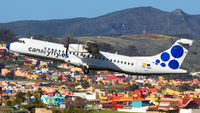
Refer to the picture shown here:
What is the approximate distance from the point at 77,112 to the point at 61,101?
38.5m

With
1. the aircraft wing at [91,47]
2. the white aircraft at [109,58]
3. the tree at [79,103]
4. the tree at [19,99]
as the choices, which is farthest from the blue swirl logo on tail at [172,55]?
the tree at [19,99]

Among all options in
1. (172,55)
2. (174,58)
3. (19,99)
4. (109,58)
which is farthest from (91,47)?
(19,99)

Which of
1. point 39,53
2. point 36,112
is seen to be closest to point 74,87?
point 36,112

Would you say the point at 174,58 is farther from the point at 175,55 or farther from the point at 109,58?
the point at 109,58

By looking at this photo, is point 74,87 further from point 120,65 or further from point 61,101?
point 120,65

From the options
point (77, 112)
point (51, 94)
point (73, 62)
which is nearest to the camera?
point (73, 62)

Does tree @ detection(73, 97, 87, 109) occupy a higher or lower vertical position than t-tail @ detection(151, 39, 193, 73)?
lower

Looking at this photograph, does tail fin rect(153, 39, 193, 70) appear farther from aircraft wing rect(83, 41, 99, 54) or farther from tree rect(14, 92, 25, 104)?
tree rect(14, 92, 25, 104)

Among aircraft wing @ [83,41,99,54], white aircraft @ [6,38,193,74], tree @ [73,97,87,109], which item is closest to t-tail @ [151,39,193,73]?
white aircraft @ [6,38,193,74]

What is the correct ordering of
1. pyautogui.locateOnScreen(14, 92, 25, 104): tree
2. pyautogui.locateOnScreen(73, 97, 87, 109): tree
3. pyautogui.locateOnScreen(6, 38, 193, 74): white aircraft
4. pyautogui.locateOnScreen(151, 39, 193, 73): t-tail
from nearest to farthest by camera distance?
pyautogui.locateOnScreen(6, 38, 193, 74): white aircraft, pyautogui.locateOnScreen(151, 39, 193, 73): t-tail, pyautogui.locateOnScreen(14, 92, 25, 104): tree, pyautogui.locateOnScreen(73, 97, 87, 109): tree

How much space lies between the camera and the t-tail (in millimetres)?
57766

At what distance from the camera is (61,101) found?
146m

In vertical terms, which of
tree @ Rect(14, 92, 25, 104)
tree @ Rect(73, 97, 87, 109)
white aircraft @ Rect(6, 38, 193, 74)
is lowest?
tree @ Rect(73, 97, 87, 109)

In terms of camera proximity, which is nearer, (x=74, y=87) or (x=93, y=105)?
(x=93, y=105)
